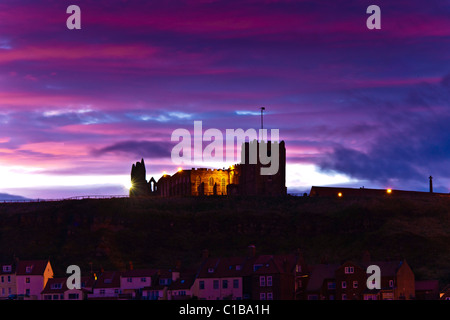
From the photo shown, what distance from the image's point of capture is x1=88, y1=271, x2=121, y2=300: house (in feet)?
518

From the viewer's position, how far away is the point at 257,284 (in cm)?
15650

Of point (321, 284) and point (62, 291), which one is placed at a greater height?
point (321, 284)

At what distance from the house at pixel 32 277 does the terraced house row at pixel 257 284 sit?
211cm

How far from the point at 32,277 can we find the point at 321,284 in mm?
36259

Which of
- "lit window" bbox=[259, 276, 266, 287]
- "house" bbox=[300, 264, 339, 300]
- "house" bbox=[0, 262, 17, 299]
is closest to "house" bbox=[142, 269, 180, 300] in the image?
"lit window" bbox=[259, 276, 266, 287]

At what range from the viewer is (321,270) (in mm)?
158000

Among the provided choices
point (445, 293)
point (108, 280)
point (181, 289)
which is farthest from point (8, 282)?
point (445, 293)

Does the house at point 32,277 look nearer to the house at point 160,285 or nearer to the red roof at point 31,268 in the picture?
the red roof at point 31,268

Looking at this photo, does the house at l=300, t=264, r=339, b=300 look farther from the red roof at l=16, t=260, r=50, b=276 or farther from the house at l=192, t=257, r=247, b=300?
the red roof at l=16, t=260, r=50, b=276

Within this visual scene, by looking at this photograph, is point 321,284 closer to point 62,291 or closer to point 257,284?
point 257,284

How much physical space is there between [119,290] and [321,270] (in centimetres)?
2342
